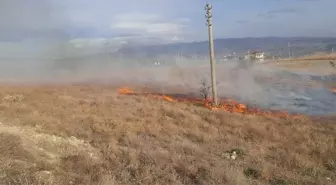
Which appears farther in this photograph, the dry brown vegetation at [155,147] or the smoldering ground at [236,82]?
the smoldering ground at [236,82]

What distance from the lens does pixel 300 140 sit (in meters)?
22.4

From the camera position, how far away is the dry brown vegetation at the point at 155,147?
12.2m

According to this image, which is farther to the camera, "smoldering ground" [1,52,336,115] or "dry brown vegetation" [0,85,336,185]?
"smoldering ground" [1,52,336,115]

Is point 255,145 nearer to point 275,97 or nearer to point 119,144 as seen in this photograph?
point 119,144

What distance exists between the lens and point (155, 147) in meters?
17.1

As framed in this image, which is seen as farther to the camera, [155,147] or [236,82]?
[236,82]

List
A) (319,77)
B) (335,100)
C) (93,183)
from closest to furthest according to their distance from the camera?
(93,183) → (335,100) → (319,77)

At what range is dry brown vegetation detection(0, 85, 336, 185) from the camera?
12227 mm

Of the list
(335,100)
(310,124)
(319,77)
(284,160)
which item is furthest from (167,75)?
(284,160)

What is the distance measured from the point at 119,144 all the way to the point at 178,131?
5560 mm

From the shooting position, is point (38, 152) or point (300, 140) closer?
point (38, 152)

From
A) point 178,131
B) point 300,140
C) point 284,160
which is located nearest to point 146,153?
point 284,160

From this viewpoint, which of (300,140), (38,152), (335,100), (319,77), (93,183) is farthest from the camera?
(319,77)

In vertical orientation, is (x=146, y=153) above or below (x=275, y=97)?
above
